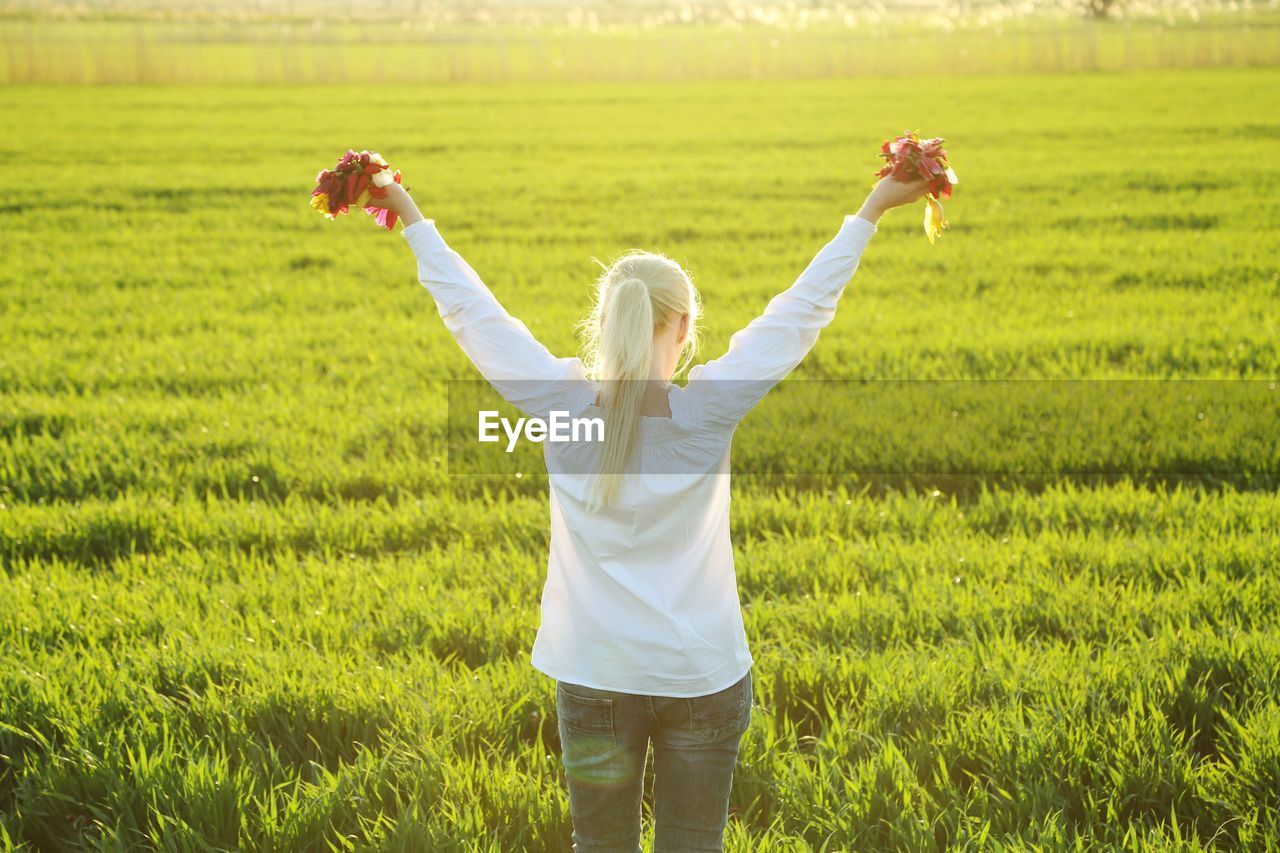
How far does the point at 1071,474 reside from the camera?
20.1 feet

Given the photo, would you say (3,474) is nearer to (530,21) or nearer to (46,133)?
(46,133)

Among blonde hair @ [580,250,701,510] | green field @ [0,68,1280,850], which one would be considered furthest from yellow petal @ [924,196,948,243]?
green field @ [0,68,1280,850]

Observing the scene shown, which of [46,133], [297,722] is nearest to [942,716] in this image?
[297,722]

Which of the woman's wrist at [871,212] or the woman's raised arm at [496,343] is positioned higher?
the woman's wrist at [871,212]

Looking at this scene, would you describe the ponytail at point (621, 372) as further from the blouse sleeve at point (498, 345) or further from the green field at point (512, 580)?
the green field at point (512, 580)

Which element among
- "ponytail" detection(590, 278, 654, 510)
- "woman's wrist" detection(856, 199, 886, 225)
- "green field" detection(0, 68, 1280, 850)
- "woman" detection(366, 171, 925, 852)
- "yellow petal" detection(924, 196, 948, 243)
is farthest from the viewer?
"green field" detection(0, 68, 1280, 850)

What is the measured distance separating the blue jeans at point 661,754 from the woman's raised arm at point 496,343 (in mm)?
625

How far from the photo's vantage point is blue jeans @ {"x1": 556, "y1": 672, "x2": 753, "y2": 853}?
7.99ft

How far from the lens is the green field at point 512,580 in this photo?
3297mm

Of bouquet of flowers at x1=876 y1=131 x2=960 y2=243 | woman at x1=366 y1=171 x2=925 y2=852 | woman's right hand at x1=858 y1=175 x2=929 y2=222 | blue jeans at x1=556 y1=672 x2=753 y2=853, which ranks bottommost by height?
blue jeans at x1=556 y1=672 x2=753 y2=853

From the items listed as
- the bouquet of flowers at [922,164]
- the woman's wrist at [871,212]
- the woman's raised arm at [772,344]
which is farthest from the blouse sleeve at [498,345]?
the bouquet of flowers at [922,164]

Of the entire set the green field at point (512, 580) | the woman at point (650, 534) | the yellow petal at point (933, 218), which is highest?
the yellow petal at point (933, 218)

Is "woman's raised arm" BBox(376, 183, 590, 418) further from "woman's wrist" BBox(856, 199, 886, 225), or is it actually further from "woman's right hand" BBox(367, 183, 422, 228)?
"woman's wrist" BBox(856, 199, 886, 225)

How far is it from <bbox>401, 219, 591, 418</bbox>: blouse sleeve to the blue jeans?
62 cm
